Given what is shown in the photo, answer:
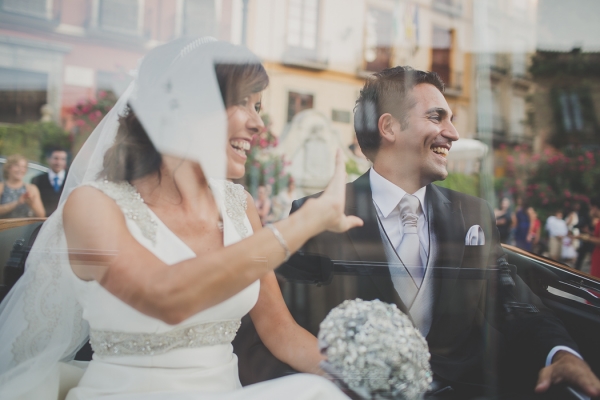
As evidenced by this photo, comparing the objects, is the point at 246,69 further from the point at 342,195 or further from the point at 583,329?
the point at 583,329

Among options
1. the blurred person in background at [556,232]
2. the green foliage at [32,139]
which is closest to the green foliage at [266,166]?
the green foliage at [32,139]

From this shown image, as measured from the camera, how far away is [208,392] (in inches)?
55.3

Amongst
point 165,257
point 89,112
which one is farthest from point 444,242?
point 89,112

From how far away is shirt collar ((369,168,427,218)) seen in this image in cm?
166

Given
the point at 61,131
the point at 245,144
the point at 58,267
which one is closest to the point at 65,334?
the point at 58,267

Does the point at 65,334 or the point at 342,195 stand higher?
the point at 342,195

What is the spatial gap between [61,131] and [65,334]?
0.66 metres

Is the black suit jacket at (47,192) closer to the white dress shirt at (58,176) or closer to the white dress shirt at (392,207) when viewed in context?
the white dress shirt at (58,176)

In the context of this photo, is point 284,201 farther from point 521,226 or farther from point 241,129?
point 521,226

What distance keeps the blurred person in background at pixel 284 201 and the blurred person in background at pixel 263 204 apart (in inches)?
1.2

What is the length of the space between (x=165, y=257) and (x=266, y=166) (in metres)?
0.49

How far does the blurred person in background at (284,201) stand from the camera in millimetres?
1596

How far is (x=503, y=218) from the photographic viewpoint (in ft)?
5.71

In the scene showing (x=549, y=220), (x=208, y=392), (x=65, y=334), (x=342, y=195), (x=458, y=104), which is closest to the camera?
(x=342, y=195)
